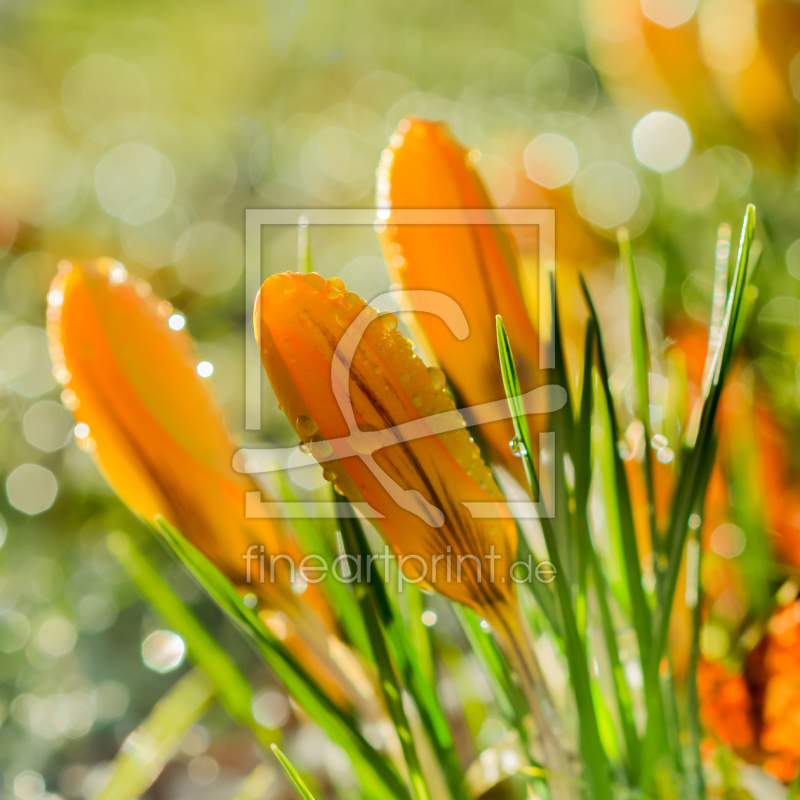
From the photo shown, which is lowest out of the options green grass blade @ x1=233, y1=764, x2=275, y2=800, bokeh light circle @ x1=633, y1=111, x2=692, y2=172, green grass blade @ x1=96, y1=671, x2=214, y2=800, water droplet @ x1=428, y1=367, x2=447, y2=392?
green grass blade @ x1=233, y1=764, x2=275, y2=800

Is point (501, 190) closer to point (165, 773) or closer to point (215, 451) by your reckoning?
point (215, 451)

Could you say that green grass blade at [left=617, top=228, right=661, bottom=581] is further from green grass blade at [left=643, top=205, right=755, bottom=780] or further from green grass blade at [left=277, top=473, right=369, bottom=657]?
green grass blade at [left=277, top=473, right=369, bottom=657]

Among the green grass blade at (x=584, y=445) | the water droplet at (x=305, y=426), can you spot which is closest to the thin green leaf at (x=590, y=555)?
the green grass blade at (x=584, y=445)

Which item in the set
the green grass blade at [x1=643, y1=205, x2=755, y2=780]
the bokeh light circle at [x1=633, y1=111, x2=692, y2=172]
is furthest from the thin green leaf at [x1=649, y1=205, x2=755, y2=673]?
the bokeh light circle at [x1=633, y1=111, x2=692, y2=172]

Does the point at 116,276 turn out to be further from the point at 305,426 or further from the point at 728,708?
the point at 728,708

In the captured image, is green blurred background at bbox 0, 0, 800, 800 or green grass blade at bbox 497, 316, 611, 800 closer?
green grass blade at bbox 497, 316, 611, 800

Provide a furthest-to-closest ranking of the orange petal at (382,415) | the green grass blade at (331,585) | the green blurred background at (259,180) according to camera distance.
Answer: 1. the green blurred background at (259,180)
2. the green grass blade at (331,585)
3. the orange petal at (382,415)

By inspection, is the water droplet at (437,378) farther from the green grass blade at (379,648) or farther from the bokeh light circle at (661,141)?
the bokeh light circle at (661,141)

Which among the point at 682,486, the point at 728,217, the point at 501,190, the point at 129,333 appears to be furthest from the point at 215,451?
the point at 728,217
